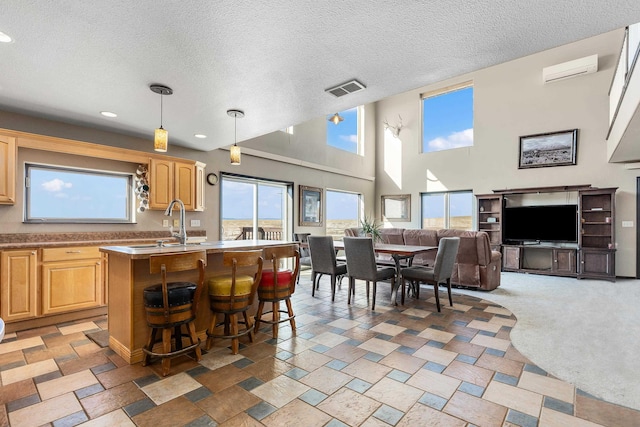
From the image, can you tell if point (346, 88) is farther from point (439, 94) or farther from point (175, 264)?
point (439, 94)

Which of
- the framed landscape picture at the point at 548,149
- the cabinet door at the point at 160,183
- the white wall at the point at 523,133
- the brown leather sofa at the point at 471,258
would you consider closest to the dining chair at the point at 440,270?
the brown leather sofa at the point at 471,258

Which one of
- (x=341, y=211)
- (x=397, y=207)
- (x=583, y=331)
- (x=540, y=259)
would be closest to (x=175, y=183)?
(x=341, y=211)

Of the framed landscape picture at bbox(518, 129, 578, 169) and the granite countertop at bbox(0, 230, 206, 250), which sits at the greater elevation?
the framed landscape picture at bbox(518, 129, 578, 169)

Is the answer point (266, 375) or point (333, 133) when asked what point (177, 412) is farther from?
point (333, 133)

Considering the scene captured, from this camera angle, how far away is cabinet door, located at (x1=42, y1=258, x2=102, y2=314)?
343cm

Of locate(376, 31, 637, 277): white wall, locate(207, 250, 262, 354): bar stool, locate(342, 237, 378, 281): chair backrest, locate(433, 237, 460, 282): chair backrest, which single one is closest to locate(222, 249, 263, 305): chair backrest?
locate(207, 250, 262, 354): bar stool

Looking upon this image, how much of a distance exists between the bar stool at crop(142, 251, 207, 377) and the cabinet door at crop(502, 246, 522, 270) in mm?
7097

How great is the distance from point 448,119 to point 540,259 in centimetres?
447

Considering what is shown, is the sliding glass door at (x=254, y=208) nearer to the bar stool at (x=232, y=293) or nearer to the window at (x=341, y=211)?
the window at (x=341, y=211)

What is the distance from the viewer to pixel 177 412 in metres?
1.84

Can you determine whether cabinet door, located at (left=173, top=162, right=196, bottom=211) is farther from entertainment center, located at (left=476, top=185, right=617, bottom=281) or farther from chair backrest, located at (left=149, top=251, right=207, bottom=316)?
entertainment center, located at (left=476, top=185, right=617, bottom=281)

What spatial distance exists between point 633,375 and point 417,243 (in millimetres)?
3306

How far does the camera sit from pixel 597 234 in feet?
21.1

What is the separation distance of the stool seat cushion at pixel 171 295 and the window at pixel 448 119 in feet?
27.4
